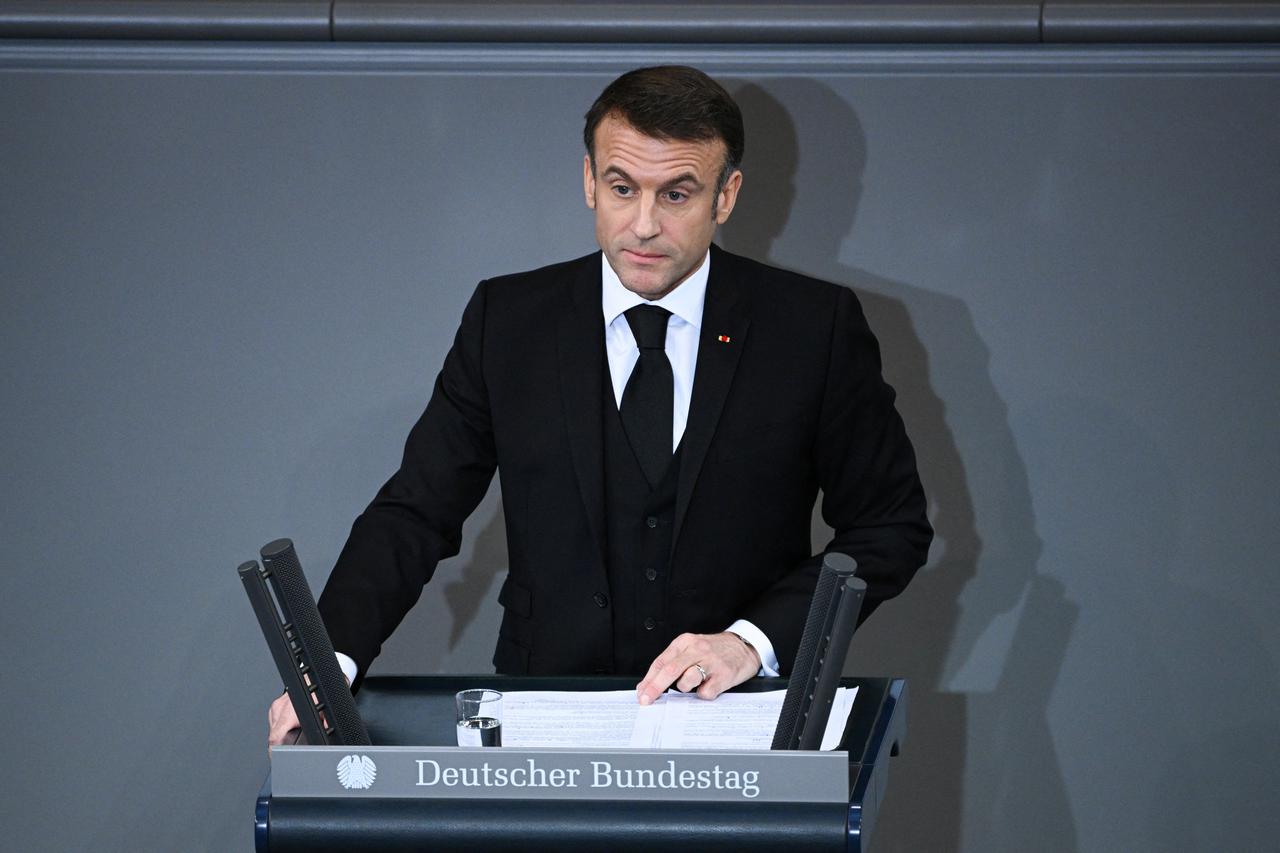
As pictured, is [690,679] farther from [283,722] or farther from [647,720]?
[283,722]

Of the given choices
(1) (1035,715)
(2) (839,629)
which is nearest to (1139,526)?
(1) (1035,715)

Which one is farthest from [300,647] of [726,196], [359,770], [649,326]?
[726,196]

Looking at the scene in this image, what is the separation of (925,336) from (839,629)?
1.98m

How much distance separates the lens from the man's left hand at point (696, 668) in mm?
1983

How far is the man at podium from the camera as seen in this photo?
2408mm

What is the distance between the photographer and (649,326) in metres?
2.54

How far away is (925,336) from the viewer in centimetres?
353

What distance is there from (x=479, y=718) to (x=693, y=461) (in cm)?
77

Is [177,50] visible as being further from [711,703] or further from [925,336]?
[711,703]

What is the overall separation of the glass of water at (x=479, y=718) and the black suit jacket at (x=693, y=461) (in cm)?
61

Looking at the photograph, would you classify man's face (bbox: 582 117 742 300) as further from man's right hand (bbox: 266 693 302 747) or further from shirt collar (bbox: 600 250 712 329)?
man's right hand (bbox: 266 693 302 747)

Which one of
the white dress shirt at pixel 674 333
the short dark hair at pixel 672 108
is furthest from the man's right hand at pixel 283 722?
the short dark hair at pixel 672 108

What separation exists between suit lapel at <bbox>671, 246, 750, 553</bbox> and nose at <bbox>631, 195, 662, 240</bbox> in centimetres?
27

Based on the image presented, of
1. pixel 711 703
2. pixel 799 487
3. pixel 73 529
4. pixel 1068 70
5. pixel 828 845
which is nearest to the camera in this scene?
pixel 828 845
